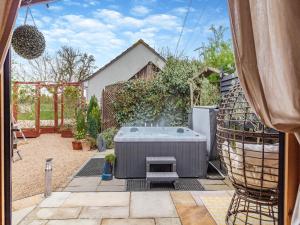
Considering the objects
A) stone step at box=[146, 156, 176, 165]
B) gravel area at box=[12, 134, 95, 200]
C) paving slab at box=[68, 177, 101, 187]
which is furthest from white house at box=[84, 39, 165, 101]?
stone step at box=[146, 156, 176, 165]

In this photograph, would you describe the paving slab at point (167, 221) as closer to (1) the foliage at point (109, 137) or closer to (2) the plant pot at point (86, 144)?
(1) the foliage at point (109, 137)

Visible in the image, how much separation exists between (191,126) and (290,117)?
17.2 feet

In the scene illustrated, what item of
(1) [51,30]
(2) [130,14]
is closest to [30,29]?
(1) [51,30]

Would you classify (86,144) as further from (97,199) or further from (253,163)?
(253,163)

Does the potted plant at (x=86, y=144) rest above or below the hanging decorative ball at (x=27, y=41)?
below

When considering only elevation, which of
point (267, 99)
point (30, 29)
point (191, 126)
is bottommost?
point (191, 126)

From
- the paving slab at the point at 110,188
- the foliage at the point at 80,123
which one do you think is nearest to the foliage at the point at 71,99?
the foliage at the point at 80,123

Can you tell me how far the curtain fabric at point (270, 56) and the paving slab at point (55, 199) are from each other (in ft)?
8.25

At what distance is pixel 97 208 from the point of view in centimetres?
310

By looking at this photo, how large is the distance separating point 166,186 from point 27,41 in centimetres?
263

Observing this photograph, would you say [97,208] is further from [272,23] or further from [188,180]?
[272,23]

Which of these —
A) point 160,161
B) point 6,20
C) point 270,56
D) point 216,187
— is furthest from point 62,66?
point 270,56

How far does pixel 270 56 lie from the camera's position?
144cm

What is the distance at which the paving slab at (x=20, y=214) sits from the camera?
273 centimetres
